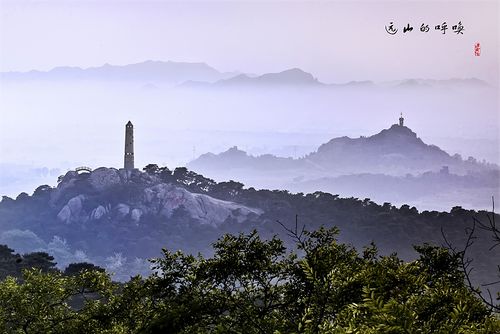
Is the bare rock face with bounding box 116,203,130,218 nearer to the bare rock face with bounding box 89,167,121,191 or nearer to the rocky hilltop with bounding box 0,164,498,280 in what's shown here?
the rocky hilltop with bounding box 0,164,498,280

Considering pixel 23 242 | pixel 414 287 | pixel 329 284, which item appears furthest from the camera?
pixel 23 242

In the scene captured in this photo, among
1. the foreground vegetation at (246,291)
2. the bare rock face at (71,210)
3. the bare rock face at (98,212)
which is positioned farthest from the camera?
the bare rock face at (71,210)

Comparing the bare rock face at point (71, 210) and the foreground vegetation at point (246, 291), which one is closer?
the foreground vegetation at point (246, 291)

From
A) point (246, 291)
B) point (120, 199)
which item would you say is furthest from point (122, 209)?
point (246, 291)

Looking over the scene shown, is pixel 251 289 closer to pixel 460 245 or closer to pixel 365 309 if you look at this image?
pixel 365 309

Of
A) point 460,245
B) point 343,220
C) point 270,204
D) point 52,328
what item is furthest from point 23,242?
point 52,328

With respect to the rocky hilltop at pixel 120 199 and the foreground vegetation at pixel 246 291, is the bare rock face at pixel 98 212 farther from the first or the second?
the foreground vegetation at pixel 246 291

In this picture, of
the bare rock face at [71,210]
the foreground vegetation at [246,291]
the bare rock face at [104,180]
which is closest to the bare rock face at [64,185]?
the bare rock face at [71,210]

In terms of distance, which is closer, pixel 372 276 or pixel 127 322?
pixel 372 276

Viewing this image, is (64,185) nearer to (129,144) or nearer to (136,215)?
(136,215)
